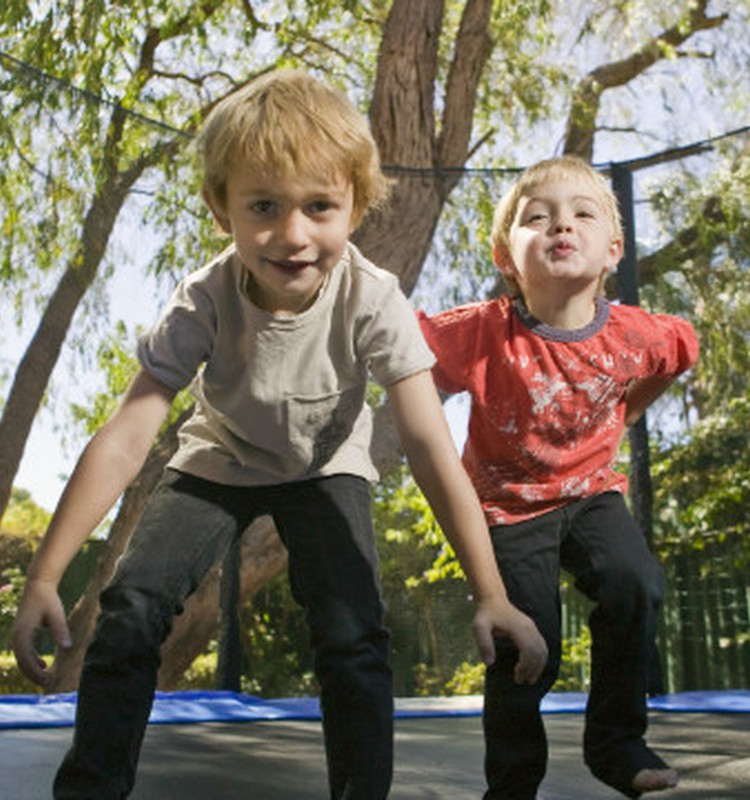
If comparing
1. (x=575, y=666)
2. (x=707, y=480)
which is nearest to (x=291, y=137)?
(x=707, y=480)

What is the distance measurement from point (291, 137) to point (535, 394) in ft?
1.91

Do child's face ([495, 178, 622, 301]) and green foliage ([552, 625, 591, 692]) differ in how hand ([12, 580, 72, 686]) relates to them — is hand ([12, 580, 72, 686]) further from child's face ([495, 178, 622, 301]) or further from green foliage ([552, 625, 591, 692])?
green foliage ([552, 625, 591, 692])

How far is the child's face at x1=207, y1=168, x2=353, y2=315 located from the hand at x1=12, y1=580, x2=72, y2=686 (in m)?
0.43

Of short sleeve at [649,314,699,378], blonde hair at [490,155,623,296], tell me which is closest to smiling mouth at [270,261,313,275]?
blonde hair at [490,155,623,296]

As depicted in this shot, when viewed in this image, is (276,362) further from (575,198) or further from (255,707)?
(255,707)

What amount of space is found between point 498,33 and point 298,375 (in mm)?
4606

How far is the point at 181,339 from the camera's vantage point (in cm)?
144

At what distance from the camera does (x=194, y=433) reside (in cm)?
154

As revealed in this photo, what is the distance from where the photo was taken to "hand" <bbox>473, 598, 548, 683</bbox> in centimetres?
122

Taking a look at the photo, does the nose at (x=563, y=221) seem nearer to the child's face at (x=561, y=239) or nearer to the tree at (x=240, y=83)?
the child's face at (x=561, y=239)

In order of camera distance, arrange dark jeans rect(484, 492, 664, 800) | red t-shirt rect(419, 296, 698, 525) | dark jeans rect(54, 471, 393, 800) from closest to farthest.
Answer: dark jeans rect(54, 471, 393, 800) → dark jeans rect(484, 492, 664, 800) → red t-shirt rect(419, 296, 698, 525)

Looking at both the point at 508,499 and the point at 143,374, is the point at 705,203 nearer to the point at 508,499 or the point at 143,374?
the point at 508,499

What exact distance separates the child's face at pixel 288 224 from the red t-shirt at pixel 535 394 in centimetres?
46

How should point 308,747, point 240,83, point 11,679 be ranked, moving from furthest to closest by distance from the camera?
point 240,83 < point 11,679 < point 308,747
